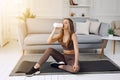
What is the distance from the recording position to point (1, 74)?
127 inches

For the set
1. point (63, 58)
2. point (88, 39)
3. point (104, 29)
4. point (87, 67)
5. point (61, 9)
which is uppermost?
point (61, 9)

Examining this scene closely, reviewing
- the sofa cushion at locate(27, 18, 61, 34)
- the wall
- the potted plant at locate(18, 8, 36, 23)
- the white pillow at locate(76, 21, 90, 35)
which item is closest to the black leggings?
the white pillow at locate(76, 21, 90, 35)

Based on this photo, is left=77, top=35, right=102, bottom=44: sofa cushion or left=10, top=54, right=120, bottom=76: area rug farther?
left=77, top=35, right=102, bottom=44: sofa cushion

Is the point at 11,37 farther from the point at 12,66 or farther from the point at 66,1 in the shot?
the point at 12,66

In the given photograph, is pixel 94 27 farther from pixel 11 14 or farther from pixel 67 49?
pixel 11 14

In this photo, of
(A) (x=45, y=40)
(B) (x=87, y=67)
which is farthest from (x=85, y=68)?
(A) (x=45, y=40)

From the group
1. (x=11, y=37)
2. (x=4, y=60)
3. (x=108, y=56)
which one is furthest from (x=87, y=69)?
(x=11, y=37)

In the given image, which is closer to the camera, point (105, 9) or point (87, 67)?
point (87, 67)

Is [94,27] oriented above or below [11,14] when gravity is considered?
below

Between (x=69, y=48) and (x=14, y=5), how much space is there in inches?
151

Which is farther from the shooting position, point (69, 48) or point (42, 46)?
point (42, 46)

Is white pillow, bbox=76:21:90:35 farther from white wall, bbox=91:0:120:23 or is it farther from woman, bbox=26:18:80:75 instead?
white wall, bbox=91:0:120:23

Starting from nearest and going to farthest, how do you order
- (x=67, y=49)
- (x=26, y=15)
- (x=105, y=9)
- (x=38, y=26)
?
(x=67, y=49), (x=38, y=26), (x=26, y=15), (x=105, y=9)

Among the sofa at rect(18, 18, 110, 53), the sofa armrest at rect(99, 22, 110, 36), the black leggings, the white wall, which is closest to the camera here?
the black leggings
